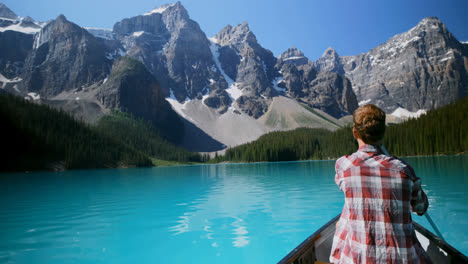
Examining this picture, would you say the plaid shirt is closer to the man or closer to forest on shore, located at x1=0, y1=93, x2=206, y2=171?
the man

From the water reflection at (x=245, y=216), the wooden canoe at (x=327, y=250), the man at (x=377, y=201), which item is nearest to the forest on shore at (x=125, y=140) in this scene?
the water reflection at (x=245, y=216)

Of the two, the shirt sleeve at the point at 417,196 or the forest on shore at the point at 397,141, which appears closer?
the shirt sleeve at the point at 417,196

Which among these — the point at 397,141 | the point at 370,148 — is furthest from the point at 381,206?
the point at 397,141

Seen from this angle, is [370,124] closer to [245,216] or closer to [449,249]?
[449,249]

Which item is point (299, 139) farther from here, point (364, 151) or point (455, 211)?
point (364, 151)

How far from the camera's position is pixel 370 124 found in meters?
3.42

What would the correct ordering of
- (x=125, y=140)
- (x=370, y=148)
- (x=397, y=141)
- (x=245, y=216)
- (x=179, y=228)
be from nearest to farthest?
(x=370, y=148), (x=179, y=228), (x=245, y=216), (x=397, y=141), (x=125, y=140)

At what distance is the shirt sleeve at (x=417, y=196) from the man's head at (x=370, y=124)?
54cm

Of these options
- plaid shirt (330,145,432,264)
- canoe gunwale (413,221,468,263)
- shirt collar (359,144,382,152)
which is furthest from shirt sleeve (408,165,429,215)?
canoe gunwale (413,221,468,263)

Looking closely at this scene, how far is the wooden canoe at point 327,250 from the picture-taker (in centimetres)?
434

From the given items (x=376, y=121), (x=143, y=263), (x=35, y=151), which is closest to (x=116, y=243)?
(x=143, y=263)

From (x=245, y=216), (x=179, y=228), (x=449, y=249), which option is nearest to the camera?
(x=449, y=249)

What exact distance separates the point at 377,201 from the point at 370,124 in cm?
97

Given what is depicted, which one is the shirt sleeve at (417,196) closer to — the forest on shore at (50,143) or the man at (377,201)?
the man at (377,201)
